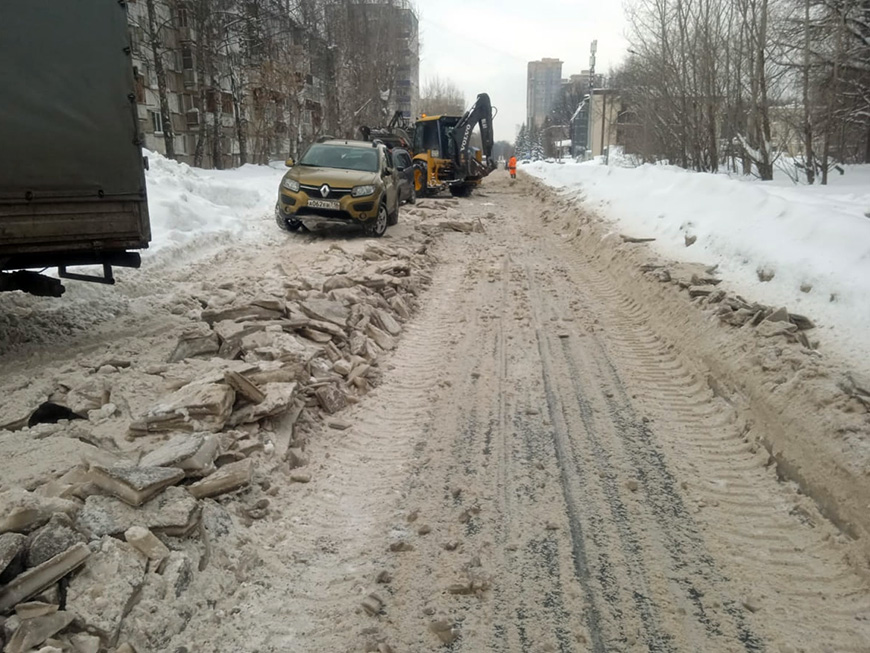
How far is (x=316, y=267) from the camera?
1003cm

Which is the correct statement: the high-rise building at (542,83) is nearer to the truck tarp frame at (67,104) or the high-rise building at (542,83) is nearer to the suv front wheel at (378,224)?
the suv front wheel at (378,224)

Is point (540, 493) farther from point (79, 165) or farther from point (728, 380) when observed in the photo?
point (79, 165)

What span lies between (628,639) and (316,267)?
8.01 metres

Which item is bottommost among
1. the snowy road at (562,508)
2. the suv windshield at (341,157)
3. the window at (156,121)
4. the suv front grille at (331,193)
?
the snowy road at (562,508)

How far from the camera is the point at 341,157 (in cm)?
1441

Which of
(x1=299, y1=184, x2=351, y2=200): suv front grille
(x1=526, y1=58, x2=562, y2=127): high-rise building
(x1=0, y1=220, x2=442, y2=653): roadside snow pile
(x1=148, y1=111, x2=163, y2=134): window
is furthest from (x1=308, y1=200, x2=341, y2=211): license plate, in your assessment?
(x1=526, y1=58, x2=562, y2=127): high-rise building

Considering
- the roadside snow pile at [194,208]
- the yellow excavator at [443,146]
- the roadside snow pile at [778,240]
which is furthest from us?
the yellow excavator at [443,146]

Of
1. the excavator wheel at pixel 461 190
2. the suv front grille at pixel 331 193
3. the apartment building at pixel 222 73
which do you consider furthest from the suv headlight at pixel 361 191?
the apartment building at pixel 222 73

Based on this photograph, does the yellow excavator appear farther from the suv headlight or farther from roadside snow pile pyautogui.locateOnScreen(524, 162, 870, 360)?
roadside snow pile pyautogui.locateOnScreen(524, 162, 870, 360)

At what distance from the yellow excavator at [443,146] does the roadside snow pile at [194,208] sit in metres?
7.08

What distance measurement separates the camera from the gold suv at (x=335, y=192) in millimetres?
13117

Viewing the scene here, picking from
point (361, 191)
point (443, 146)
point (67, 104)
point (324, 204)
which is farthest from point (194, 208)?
point (443, 146)

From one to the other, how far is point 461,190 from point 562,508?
78.1ft

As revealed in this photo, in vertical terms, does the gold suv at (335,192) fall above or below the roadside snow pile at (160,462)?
above
